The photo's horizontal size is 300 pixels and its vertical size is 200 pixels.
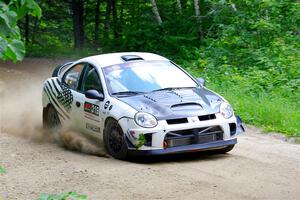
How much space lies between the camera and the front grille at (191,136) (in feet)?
29.4

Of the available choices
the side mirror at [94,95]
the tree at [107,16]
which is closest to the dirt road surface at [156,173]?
the side mirror at [94,95]

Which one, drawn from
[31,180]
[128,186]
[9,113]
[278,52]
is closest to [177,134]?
[128,186]

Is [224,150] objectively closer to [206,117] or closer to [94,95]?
[206,117]

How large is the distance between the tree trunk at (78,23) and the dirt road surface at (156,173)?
67.4 ft

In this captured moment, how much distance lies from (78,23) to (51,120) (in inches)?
834

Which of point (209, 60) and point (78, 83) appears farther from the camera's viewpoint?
point (209, 60)

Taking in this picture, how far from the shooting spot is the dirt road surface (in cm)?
733

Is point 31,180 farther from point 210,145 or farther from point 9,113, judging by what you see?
point 9,113

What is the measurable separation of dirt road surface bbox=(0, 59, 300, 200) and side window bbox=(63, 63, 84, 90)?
110 cm

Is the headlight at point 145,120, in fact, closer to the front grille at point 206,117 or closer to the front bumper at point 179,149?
the front bumper at point 179,149

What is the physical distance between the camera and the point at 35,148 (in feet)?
34.7

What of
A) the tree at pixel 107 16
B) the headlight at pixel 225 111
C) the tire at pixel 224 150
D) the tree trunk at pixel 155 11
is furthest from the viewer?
the tree at pixel 107 16

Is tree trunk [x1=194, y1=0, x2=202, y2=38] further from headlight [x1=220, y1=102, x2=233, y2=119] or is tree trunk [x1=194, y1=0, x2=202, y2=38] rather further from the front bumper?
the front bumper

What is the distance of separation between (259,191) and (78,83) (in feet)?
15.1
